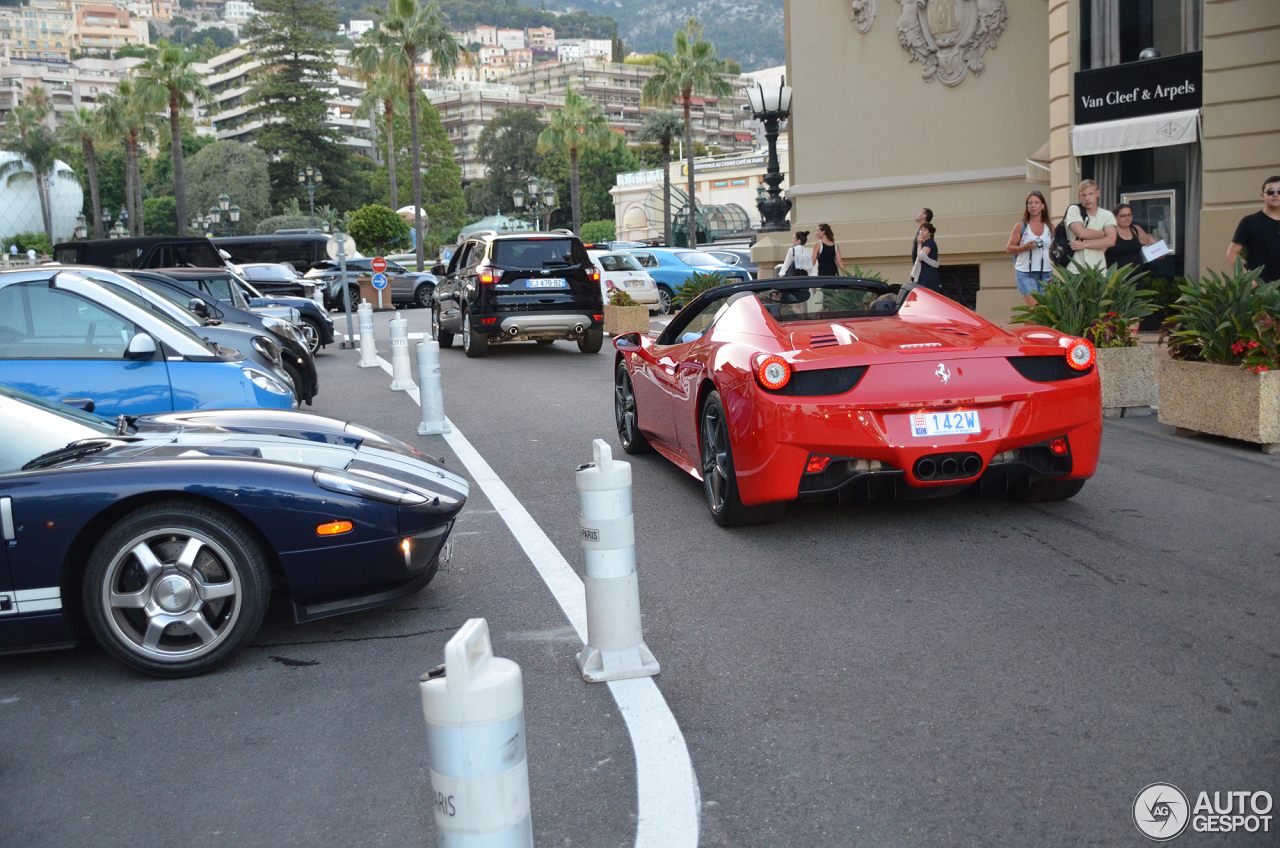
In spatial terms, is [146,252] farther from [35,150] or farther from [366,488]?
[35,150]

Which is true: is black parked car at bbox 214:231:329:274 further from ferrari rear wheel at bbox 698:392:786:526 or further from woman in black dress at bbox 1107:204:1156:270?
ferrari rear wheel at bbox 698:392:786:526

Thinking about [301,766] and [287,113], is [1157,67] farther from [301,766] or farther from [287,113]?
[287,113]

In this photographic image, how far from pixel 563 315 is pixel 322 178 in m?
83.8

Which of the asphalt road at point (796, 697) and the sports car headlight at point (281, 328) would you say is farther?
the sports car headlight at point (281, 328)

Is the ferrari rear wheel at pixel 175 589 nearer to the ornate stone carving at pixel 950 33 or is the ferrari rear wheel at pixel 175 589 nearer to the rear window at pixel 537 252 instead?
the rear window at pixel 537 252

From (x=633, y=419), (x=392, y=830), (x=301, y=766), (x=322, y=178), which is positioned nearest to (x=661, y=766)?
(x=392, y=830)

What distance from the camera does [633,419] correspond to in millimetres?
8664

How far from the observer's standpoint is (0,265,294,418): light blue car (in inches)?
300

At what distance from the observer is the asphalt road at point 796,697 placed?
3186mm

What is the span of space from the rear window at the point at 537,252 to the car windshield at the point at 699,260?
35.7 ft

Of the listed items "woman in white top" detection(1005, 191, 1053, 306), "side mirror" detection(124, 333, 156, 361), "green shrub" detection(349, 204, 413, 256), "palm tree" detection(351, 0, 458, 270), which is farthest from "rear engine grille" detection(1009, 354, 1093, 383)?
"green shrub" detection(349, 204, 413, 256)

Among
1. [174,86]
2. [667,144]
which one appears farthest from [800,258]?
[667,144]

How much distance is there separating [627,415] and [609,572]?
4.70 metres

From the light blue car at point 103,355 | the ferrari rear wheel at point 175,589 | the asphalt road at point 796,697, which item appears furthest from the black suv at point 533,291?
the ferrari rear wheel at point 175,589
